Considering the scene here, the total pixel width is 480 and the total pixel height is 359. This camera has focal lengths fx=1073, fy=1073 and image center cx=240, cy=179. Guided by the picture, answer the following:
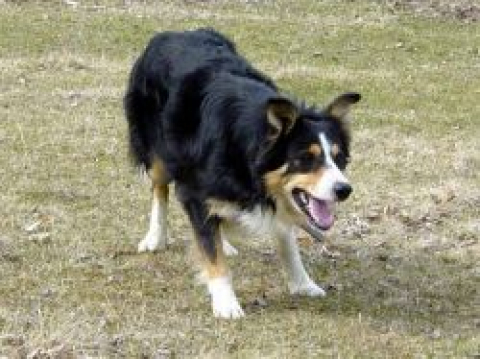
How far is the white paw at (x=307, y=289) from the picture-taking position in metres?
7.30

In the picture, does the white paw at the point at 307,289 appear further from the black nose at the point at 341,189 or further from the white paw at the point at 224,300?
the black nose at the point at 341,189

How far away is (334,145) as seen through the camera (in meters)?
6.32

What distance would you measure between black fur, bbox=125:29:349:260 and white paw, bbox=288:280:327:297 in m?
0.79

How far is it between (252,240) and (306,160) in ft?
7.83

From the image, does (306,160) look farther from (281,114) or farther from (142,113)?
(142,113)

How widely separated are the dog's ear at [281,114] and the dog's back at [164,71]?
3.51 ft

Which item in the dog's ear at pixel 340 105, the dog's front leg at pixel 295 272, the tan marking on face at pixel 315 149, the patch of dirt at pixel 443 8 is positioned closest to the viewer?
the tan marking on face at pixel 315 149

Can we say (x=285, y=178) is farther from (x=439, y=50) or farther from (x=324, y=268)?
(x=439, y=50)

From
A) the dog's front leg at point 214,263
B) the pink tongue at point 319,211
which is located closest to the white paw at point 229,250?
the dog's front leg at point 214,263

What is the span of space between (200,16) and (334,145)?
45.3ft

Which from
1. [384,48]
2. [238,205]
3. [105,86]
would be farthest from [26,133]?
[384,48]

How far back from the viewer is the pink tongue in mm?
6324

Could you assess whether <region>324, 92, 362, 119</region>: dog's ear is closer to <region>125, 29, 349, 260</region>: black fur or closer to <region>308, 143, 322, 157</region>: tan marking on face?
<region>125, 29, 349, 260</region>: black fur

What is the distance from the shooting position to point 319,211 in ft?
20.7
